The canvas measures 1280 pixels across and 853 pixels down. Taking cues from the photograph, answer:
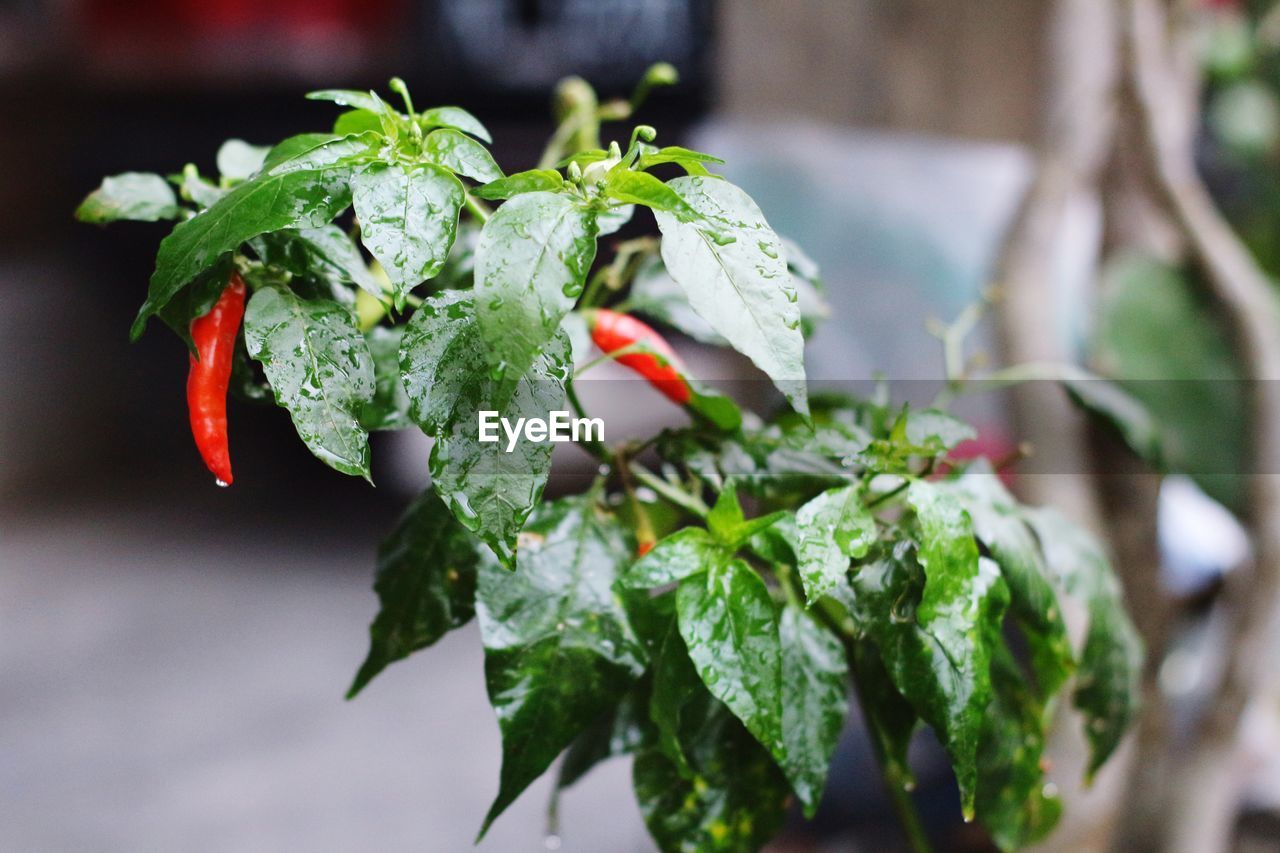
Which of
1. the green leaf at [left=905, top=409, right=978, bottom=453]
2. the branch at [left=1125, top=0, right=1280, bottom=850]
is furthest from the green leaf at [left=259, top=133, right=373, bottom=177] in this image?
the branch at [left=1125, top=0, right=1280, bottom=850]

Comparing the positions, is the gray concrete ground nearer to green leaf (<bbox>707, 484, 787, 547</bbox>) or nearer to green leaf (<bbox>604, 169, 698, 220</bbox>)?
green leaf (<bbox>707, 484, 787, 547</bbox>)

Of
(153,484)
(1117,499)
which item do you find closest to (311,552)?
(153,484)

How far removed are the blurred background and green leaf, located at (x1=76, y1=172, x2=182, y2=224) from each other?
252mm

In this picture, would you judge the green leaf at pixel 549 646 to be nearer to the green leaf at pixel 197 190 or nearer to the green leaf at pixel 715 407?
the green leaf at pixel 715 407

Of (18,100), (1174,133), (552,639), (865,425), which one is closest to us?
(552,639)

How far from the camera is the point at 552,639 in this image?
1.73 ft

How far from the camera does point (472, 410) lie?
44 cm

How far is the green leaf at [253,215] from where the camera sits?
Result: 422 mm

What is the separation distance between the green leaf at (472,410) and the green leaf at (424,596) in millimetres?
138

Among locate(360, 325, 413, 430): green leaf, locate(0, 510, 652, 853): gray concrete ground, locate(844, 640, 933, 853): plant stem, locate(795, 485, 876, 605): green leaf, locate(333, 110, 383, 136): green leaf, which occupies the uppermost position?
locate(333, 110, 383, 136): green leaf

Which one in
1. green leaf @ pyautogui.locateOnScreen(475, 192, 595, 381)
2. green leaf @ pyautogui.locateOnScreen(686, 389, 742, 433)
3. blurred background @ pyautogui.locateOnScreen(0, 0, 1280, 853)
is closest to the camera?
green leaf @ pyautogui.locateOnScreen(475, 192, 595, 381)

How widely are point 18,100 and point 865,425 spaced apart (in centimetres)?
388

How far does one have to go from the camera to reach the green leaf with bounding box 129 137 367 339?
0.42m

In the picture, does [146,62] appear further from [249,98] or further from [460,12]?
[460,12]
